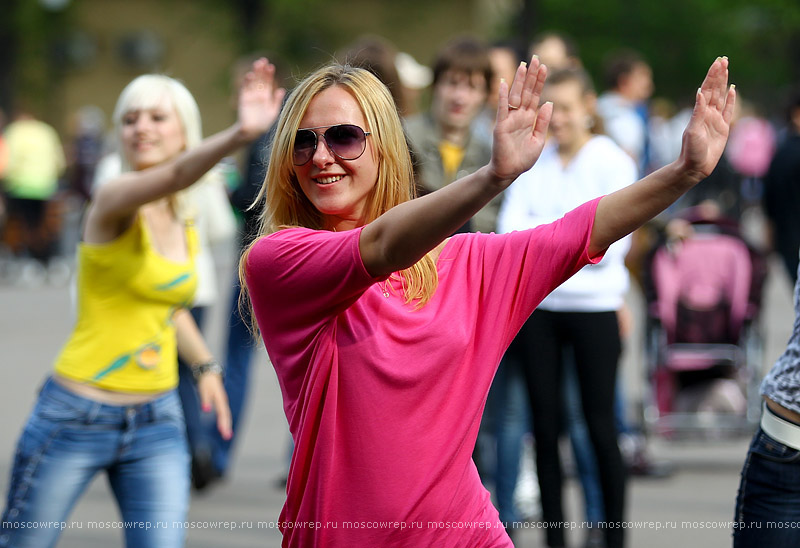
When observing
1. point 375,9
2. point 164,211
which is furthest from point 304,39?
point 164,211

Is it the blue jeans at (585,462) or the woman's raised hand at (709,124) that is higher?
the woman's raised hand at (709,124)

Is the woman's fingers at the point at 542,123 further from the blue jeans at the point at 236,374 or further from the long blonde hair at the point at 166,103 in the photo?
the blue jeans at the point at 236,374

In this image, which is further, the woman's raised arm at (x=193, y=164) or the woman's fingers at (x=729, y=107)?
the woman's raised arm at (x=193, y=164)

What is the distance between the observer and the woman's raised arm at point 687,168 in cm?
233

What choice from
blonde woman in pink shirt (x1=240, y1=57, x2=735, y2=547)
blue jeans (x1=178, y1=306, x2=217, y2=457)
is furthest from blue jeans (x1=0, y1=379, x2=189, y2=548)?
blue jeans (x1=178, y1=306, x2=217, y2=457)

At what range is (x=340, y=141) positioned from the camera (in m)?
2.64

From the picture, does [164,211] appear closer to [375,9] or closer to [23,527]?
[23,527]

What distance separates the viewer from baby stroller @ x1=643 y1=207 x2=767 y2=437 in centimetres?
703

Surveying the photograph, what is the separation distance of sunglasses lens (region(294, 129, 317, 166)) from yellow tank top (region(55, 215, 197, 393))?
1.33 m

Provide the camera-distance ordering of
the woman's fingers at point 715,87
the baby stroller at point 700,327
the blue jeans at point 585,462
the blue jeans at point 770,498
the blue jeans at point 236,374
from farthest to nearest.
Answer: the baby stroller at point 700,327 → the blue jeans at point 236,374 → the blue jeans at point 585,462 → the blue jeans at point 770,498 → the woman's fingers at point 715,87

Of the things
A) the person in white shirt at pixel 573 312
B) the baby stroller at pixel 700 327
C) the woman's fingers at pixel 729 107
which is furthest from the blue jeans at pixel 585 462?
the woman's fingers at pixel 729 107

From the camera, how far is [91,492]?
6.78m

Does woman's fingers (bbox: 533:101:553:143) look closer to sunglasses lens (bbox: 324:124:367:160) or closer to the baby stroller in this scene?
sunglasses lens (bbox: 324:124:367:160)

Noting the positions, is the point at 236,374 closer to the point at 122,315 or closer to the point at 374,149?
the point at 122,315
